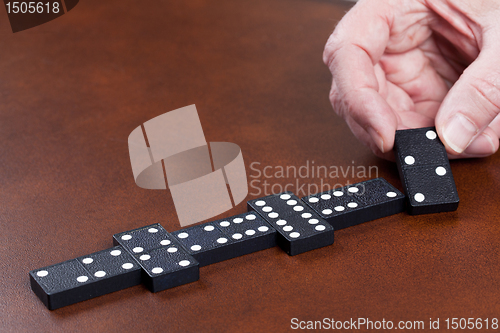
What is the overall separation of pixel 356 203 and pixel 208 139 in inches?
20.3

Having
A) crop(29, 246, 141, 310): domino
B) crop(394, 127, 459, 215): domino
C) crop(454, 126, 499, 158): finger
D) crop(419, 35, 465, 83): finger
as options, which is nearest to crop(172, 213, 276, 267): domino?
crop(29, 246, 141, 310): domino

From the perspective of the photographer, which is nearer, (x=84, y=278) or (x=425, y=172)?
(x=84, y=278)

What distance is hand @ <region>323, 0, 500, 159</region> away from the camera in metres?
1.23

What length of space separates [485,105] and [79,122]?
1035 millimetres

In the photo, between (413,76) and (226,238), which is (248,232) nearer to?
(226,238)

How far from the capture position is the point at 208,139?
1508mm

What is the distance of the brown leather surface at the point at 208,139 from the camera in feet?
2.90

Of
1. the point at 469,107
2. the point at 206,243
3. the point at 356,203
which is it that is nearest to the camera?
the point at 206,243

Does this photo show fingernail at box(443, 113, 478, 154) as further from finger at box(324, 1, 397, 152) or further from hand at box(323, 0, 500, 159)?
finger at box(324, 1, 397, 152)

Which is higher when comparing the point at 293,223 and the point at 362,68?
the point at 362,68

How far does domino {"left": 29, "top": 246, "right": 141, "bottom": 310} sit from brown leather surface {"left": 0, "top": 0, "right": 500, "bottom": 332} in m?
0.02

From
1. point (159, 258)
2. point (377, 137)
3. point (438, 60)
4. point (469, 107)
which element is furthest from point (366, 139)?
point (159, 258)

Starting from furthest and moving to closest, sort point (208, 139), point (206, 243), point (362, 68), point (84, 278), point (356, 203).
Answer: point (208, 139), point (362, 68), point (356, 203), point (206, 243), point (84, 278)

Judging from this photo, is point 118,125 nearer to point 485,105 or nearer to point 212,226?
point 212,226
